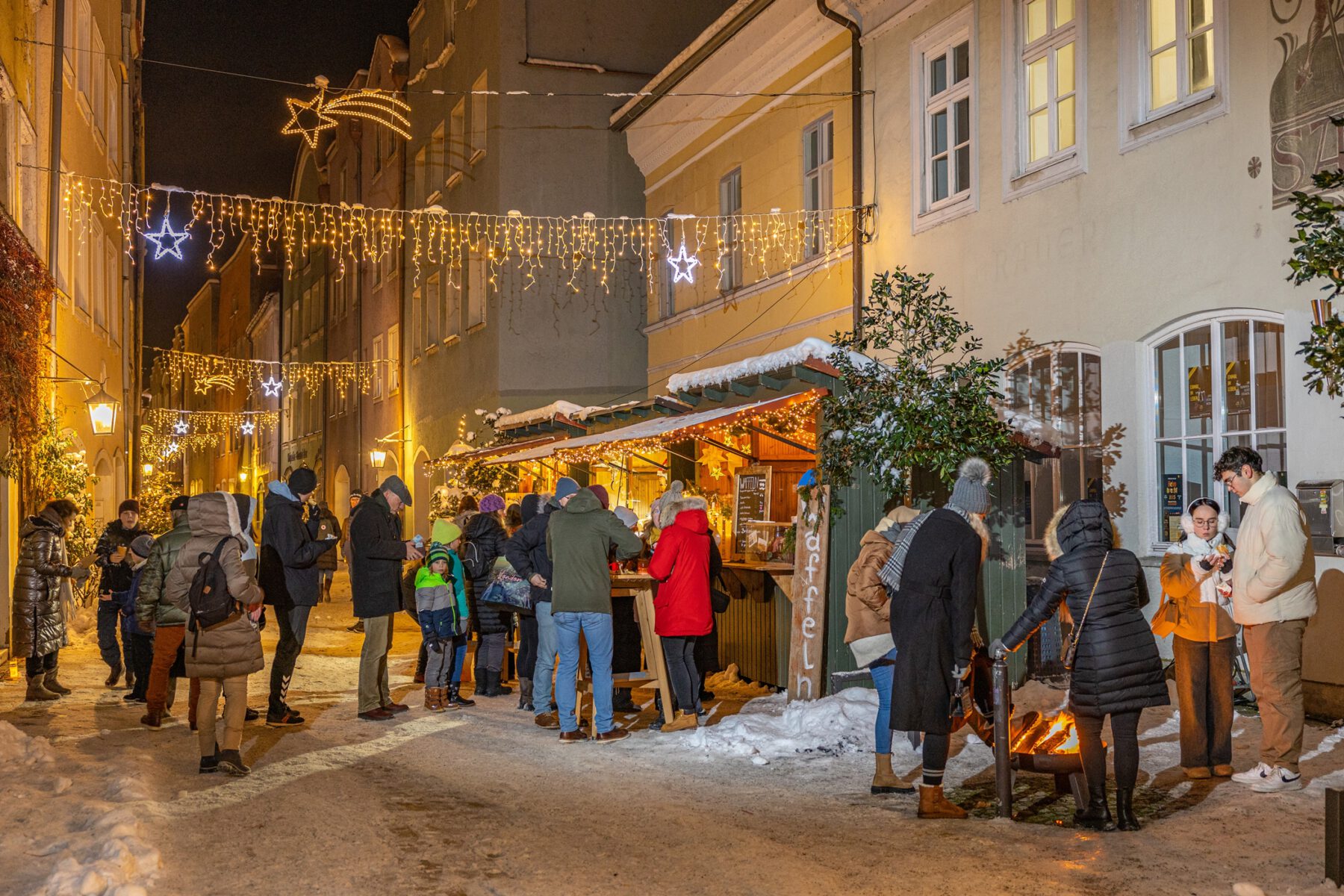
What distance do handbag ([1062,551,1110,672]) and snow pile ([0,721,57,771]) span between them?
242 inches

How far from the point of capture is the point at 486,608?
10938 millimetres

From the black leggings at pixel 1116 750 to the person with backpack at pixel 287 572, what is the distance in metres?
5.81

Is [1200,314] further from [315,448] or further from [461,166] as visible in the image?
[315,448]

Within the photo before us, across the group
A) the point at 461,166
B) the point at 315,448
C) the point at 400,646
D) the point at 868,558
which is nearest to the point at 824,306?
the point at 400,646

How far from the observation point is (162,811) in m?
6.77

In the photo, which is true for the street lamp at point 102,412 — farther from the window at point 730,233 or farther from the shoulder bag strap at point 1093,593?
the shoulder bag strap at point 1093,593

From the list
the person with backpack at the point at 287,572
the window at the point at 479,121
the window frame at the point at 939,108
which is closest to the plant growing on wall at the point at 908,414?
the window frame at the point at 939,108

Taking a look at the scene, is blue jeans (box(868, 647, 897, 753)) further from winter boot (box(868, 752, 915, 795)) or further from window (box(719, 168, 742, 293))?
window (box(719, 168, 742, 293))

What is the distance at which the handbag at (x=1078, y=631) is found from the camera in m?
6.25

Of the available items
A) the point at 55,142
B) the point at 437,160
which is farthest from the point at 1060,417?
the point at 437,160

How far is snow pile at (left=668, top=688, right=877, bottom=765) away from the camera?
8484mm

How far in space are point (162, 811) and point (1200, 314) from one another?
831 cm

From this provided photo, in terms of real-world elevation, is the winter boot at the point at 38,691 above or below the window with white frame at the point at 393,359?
below

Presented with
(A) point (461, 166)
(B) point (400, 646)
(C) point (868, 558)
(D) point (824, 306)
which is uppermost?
(A) point (461, 166)
